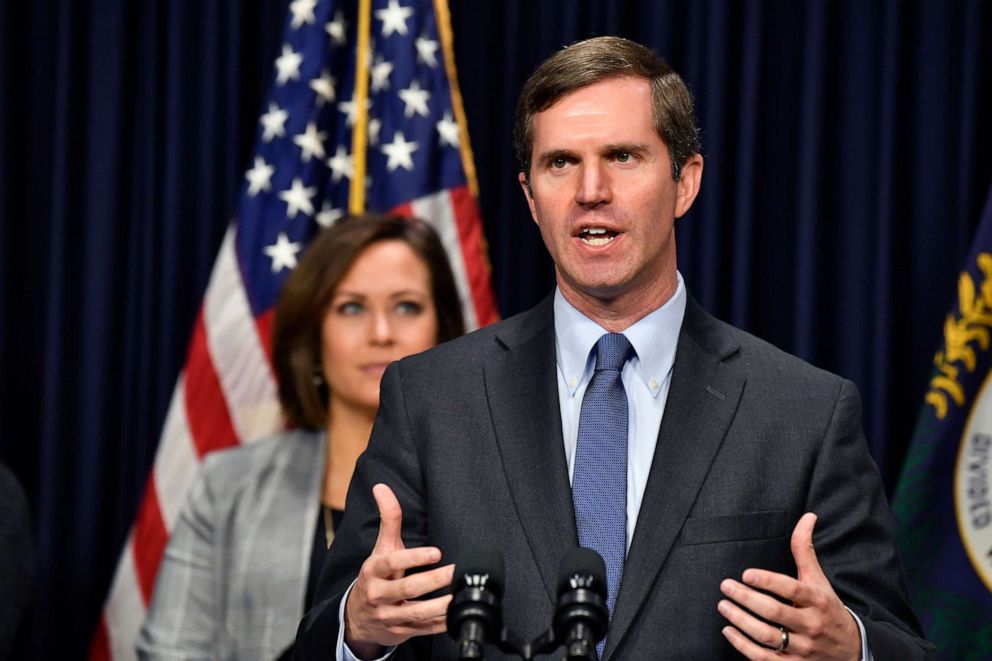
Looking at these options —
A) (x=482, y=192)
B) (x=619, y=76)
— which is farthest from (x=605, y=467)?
(x=482, y=192)

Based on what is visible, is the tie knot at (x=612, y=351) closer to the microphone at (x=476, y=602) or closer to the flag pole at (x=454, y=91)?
the microphone at (x=476, y=602)

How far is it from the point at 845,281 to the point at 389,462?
1.92m

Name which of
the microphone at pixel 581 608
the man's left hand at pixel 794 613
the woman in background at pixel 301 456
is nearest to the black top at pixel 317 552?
the woman in background at pixel 301 456

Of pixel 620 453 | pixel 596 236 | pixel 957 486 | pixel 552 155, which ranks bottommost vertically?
pixel 957 486

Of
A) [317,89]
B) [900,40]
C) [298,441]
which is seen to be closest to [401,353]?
[298,441]

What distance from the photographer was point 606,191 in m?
1.83

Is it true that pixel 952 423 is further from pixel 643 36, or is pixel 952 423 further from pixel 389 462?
pixel 389 462

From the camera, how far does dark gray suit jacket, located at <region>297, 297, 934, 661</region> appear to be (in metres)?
1.71

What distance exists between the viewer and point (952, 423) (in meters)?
3.05

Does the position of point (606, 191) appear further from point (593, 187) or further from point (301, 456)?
point (301, 456)

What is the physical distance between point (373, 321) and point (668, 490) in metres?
1.42

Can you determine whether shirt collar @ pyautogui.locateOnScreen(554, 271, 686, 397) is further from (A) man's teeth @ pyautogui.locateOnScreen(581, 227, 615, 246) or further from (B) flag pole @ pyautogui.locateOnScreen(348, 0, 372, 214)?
(B) flag pole @ pyautogui.locateOnScreen(348, 0, 372, 214)

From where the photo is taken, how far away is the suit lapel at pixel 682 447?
5.57ft

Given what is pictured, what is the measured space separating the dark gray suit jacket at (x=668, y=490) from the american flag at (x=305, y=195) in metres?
1.55
